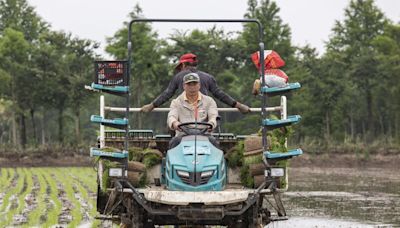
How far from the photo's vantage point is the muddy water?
13.7 metres

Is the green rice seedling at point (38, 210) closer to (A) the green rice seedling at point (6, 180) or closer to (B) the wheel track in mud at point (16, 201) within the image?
(B) the wheel track in mud at point (16, 201)

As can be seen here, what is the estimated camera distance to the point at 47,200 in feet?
60.2

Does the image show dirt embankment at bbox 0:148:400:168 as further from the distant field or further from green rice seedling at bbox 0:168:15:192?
the distant field

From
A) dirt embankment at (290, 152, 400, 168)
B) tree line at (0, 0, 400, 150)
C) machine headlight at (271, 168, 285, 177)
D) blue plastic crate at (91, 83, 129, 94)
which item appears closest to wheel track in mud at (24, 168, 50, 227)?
blue plastic crate at (91, 83, 129, 94)

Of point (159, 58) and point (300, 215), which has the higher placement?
point (159, 58)

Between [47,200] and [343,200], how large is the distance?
261 inches

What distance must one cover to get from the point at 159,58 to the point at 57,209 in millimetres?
32522

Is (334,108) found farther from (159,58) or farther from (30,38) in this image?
(30,38)

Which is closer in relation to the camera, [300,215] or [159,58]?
[300,215]

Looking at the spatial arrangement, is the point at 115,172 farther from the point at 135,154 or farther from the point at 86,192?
the point at 86,192

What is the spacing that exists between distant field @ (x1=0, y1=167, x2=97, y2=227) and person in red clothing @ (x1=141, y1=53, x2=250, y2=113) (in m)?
3.92

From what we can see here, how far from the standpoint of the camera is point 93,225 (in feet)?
42.5

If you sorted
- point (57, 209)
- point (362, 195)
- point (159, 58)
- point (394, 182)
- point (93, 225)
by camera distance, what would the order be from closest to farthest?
point (93, 225) → point (57, 209) → point (362, 195) → point (394, 182) → point (159, 58)

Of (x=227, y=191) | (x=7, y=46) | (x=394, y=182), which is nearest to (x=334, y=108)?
(x=7, y=46)
